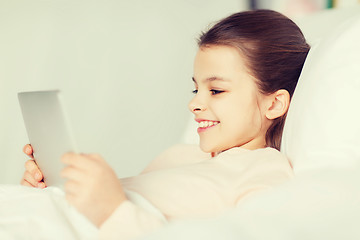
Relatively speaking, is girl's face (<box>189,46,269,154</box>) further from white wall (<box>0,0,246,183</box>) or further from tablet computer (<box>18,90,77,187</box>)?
white wall (<box>0,0,246,183</box>)

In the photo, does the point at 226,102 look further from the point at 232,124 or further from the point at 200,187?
the point at 200,187

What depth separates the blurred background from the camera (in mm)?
2002

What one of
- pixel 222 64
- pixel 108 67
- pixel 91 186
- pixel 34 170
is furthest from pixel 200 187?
pixel 108 67

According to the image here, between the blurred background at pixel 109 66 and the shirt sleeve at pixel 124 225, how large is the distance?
1275 mm

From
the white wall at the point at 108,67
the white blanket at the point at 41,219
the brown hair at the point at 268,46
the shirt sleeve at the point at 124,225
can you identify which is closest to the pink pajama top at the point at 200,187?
the shirt sleeve at the point at 124,225

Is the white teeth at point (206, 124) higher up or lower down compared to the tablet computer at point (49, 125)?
lower down


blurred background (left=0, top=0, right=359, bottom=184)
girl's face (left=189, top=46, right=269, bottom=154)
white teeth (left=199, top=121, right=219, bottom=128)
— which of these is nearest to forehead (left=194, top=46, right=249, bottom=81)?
girl's face (left=189, top=46, right=269, bottom=154)

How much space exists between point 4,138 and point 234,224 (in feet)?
6.03

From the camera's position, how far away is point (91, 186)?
0.59 metres

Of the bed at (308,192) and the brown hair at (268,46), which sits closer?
the bed at (308,192)

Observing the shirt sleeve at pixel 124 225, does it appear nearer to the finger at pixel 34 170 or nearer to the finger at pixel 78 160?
the finger at pixel 78 160

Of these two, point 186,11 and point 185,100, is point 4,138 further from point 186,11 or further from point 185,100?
point 186,11

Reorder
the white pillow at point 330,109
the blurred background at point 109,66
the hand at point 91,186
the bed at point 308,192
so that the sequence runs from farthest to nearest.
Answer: the blurred background at point 109,66
the white pillow at point 330,109
the hand at point 91,186
the bed at point 308,192

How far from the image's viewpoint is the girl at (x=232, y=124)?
729mm
